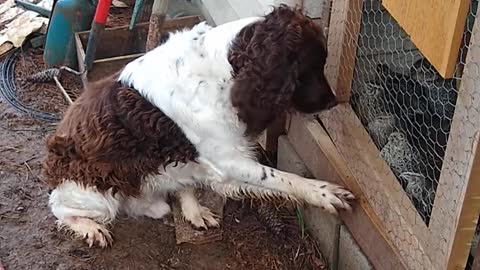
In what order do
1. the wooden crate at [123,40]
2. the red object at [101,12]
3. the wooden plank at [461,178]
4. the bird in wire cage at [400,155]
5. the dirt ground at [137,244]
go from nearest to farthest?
1. the wooden plank at [461,178]
2. the bird in wire cage at [400,155]
3. the dirt ground at [137,244]
4. the red object at [101,12]
5. the wooden crate at [123,40]

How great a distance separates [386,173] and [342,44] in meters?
0.51

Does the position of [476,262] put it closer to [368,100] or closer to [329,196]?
[329,196]

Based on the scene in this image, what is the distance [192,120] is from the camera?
2957mm

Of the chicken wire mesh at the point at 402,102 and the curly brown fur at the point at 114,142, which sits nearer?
the chicken wire mesh at the point at 402,102

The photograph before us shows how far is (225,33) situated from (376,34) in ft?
1.91

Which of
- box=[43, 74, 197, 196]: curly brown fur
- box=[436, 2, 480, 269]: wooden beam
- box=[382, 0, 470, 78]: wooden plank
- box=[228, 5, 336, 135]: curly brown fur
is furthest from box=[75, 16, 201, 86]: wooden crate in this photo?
box=[436, 2, 480, 269]: wooden beam

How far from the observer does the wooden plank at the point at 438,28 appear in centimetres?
218

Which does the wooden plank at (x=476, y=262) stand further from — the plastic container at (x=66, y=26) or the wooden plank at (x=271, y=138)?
the plastic container at (x=66, y=26)

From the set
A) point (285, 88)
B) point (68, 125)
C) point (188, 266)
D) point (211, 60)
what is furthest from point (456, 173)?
point (68, 125)

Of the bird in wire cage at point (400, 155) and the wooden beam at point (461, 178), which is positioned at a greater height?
the wooden beam at point (461, 178)

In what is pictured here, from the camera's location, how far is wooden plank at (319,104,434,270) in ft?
8.65

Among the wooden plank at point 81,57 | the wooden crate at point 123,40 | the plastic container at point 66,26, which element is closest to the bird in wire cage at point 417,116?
the wooden crate at point 123,40

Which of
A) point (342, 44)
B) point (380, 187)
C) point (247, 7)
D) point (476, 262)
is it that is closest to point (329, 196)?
point (380, 187)

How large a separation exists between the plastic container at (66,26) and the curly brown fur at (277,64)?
1659mm
